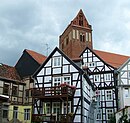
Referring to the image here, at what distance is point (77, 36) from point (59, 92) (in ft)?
111

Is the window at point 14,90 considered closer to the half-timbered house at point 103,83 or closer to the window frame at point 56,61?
the window frame at point 56,61

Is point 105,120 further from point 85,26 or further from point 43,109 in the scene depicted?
point 85,26

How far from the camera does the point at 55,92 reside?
25328 mm

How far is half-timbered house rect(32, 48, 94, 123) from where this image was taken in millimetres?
25016

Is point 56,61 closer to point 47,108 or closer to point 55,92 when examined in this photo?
point 55,92

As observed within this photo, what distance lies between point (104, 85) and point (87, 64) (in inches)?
153

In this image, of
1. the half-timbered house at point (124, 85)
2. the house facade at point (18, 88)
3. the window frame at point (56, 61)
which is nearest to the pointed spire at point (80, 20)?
the house facade at point (18, 88)

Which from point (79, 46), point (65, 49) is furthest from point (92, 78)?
point (65, 49)

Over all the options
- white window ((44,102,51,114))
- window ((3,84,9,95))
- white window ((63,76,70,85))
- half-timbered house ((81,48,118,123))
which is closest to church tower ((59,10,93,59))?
half-timbered house ((81,48,118,123))

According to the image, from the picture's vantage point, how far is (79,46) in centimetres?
5625

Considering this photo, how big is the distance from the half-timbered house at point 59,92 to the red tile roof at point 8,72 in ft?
13.2

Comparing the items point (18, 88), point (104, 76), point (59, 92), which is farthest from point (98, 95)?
point (18, 88)

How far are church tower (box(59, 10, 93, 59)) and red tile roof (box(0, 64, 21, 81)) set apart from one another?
22596 mm

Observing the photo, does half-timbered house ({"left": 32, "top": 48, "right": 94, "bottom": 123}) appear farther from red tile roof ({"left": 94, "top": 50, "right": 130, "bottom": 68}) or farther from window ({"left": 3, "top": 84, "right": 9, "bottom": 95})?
red tile roof ({"left": 94, "top": 50, "right": 130, "bottom": 68})
